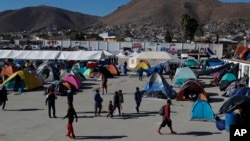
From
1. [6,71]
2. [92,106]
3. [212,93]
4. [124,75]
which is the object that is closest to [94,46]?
[124,75]

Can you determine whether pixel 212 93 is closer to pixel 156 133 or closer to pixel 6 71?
pixel 156 133

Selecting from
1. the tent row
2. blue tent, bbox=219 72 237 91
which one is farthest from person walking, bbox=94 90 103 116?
the tent row

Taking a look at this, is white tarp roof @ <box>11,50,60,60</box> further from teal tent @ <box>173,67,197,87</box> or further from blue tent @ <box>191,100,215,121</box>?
blue tent @ <box>191,100,215,121</box>

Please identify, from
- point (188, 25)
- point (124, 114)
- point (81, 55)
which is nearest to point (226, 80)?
point (124, 114)

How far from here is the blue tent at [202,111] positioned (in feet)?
59.4

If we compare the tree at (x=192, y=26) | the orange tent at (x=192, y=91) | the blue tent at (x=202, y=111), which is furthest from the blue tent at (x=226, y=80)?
the tree at (x=192, y=26)

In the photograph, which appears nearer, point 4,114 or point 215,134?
point 215,134

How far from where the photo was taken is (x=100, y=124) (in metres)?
17.3

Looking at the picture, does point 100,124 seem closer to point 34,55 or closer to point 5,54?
point 34,55

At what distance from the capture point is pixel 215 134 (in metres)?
15.7

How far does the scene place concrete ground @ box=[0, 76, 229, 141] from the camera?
15125mm

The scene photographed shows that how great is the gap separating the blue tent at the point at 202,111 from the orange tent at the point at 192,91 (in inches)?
227

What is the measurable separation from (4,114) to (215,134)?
10333 mm

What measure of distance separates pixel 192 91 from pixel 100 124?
8.92 m
